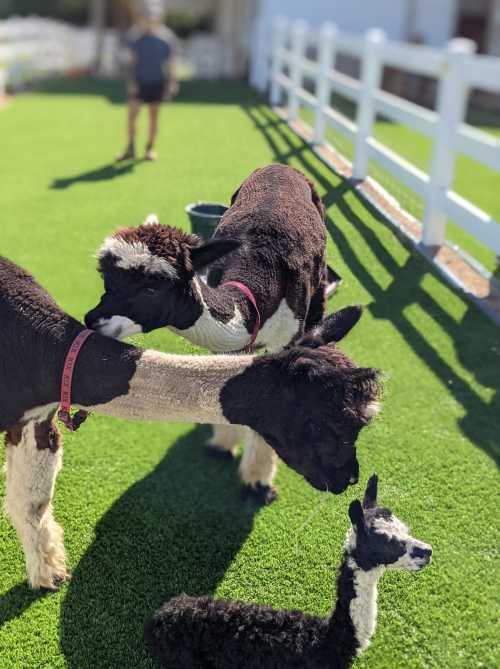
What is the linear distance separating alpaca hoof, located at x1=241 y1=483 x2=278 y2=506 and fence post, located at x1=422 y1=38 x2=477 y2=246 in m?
3.54

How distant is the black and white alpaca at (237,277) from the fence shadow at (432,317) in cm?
34

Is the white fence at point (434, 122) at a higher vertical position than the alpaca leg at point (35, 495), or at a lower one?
higher

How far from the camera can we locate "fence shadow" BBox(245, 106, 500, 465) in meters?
3.98

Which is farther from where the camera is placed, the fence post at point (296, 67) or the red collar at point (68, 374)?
the fence post at point (296, 67)

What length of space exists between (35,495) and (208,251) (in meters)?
1.20

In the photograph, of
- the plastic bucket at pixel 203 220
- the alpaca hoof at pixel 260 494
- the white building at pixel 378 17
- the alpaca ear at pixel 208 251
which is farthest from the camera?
the white building at pixel 378 17

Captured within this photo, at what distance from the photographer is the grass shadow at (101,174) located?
8.55 meters

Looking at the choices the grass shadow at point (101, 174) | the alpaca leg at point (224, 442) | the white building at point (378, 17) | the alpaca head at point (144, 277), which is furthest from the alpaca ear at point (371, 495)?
the white building at point (378, 17)

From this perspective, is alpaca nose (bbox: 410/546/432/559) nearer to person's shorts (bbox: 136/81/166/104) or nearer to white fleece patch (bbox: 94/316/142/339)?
white fleece patch (bbox: 94/316/142/339)

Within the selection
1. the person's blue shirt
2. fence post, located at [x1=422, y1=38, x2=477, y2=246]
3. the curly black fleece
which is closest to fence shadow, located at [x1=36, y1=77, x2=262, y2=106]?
the person's blue shirt

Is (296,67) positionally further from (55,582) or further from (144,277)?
(55,582)

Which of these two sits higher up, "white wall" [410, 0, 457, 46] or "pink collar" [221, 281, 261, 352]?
"white wall" [410, 0, 457, 46]

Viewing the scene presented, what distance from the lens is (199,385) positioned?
7.17 feet

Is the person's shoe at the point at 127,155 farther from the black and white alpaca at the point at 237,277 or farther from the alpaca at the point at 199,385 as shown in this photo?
the alpaca at the point at 199,385
